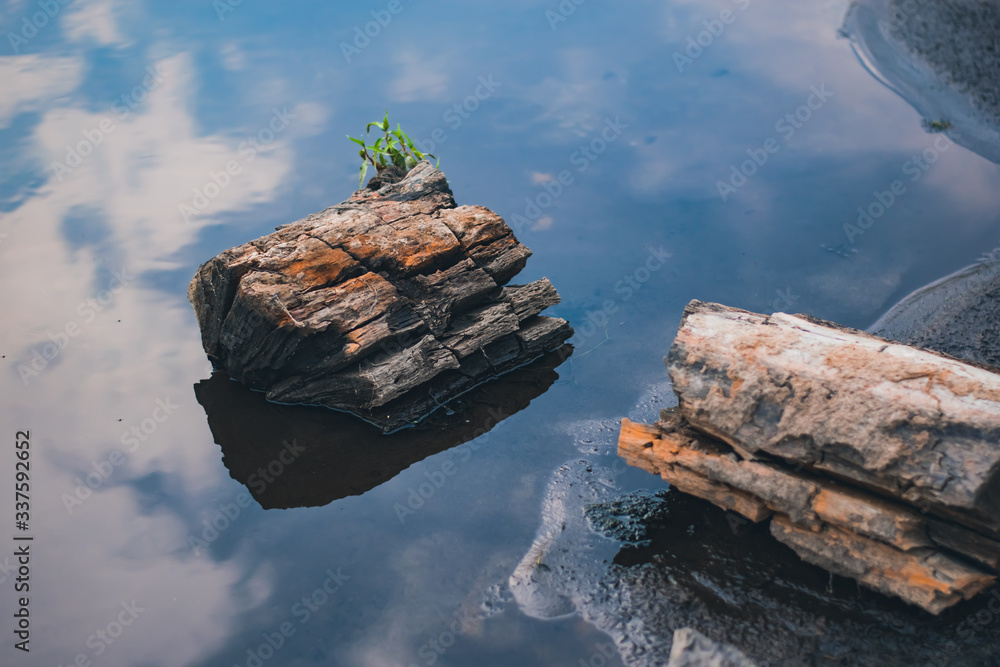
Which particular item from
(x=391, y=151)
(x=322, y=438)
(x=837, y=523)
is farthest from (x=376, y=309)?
(x=837, y=523)

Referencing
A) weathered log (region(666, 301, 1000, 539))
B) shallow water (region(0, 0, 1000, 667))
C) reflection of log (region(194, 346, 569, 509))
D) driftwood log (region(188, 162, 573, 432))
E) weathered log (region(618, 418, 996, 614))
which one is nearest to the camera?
weathered log (region(666, 301, 1000, 539))

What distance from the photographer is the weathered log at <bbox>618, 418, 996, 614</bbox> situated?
4242mm

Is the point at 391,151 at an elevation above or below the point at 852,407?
above

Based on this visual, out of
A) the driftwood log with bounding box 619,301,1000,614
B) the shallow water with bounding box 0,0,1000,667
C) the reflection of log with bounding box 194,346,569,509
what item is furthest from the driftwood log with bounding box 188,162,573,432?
the driftwood log with bounding box 619,301,1000,614

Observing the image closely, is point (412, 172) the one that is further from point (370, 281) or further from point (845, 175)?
point (845, 175)

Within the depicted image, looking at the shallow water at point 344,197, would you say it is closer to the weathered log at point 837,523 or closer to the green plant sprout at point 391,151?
the weathered log at point 837,523

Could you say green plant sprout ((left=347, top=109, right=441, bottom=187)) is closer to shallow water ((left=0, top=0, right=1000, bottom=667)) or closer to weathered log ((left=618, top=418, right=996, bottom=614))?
shallow water ((left=0, top=0, right=1000, bottom=667))

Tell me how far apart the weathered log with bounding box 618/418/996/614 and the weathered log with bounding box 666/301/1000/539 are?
10cm

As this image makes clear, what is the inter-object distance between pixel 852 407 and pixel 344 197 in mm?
5831

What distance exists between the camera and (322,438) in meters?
6.18

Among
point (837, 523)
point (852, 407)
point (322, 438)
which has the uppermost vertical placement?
point (852, 407)

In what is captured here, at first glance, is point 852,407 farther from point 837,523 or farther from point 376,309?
point 376,309

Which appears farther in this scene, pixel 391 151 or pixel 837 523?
pixel 391 151

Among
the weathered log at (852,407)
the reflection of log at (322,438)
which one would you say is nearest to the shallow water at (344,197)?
the reflection of log at (322,438)
